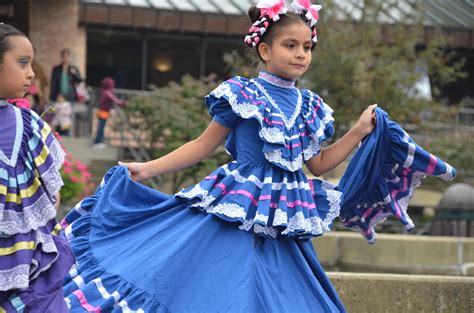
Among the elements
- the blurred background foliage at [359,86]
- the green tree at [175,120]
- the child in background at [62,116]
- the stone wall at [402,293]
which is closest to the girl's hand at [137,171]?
the stone wall at [402,293]

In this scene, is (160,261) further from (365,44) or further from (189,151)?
(365,44)

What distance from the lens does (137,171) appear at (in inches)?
207

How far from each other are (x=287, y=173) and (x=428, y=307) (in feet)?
5.23

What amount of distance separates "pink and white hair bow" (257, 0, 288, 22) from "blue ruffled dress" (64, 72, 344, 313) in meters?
0.29

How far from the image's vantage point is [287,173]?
16.4 feet

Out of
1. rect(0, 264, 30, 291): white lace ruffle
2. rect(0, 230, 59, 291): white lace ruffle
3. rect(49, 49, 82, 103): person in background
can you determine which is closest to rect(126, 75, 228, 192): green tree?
rect(49, 49, 82, 103): person in background

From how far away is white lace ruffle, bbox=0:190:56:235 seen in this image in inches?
167

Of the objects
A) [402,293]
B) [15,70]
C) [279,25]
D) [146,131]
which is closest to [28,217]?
[15,70]

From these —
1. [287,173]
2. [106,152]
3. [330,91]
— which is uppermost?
[287,173]

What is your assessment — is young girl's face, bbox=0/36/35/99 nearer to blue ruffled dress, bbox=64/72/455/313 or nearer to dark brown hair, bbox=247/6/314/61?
blue ruffled dress, bbox=64/72/455/313

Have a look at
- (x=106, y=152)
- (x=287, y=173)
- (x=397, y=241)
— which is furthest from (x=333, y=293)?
(x=106, y=152)

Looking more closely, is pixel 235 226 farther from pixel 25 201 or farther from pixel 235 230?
pixel 25 201

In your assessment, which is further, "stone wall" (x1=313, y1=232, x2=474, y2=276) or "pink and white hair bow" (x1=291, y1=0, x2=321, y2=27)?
"stone wall" (x1=313, y1=232, x2=474, y2=276)

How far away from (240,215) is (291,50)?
862 millimetres
